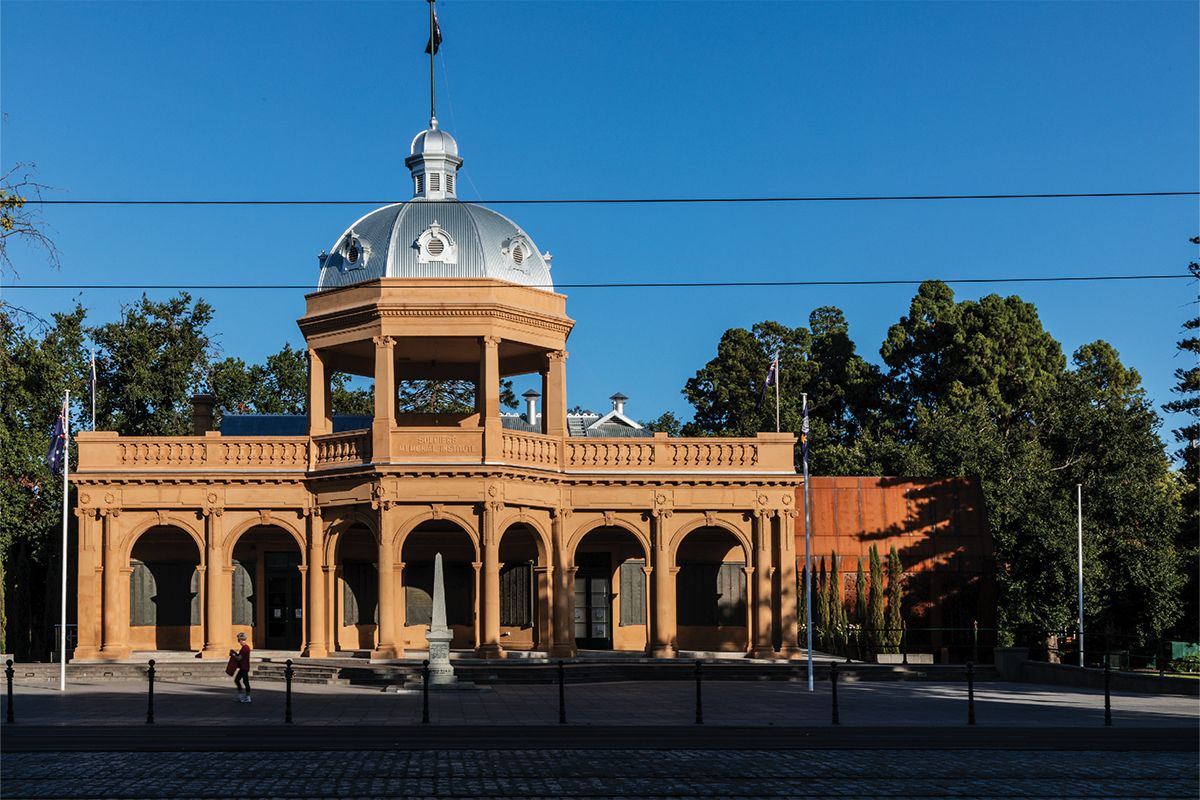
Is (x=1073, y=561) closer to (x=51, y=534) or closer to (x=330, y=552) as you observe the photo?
(x=330, y=552)

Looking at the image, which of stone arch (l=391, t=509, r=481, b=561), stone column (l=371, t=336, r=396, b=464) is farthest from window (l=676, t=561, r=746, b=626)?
stone column (l=371, t=336, r=396, b=464)

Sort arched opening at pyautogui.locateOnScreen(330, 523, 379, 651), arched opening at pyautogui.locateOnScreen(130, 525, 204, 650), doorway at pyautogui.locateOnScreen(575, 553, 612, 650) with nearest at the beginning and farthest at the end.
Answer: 1. arched opening at pyautogui.locateOnScreen(330, 523, 379, 651)
2. arched opening at pyautogui.locateOnScreen(130, 525, 204, 650)
3. doorway at pyautogui.locateOnScreen(575, 553, 612, 650)

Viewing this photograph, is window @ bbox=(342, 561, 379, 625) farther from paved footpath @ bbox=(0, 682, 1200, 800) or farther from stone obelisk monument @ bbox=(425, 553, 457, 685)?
paved footpath @ bbox=(0, 682, 1200, 800)

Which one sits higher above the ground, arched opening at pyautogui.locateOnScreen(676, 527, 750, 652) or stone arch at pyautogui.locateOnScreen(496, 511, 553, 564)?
stone arch at pyautogui.locateOnScreen(496, 511, 553, 564)

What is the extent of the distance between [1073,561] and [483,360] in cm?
1852

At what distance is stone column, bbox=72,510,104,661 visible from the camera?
40.2m

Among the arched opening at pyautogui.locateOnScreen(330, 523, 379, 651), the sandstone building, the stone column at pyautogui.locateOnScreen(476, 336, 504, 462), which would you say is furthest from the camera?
the arched opening at pyautogui.locateOnScreen(330, 523, 379, 651)

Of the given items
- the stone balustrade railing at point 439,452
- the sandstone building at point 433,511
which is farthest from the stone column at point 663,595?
the stone balustrade railing at point 439,452

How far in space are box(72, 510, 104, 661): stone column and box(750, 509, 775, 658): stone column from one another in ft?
57.2

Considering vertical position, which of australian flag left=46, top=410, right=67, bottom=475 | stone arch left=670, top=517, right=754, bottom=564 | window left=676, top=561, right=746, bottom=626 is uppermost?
australian flag left=46, top=410, right=67, bottom=475

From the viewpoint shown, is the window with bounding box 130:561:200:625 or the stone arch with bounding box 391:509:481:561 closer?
the stone arch with bounding box 391:509:481:561

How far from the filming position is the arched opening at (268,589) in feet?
141

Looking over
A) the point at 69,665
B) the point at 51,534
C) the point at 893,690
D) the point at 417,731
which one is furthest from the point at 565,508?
the point at 51,534

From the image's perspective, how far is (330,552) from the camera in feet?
133
